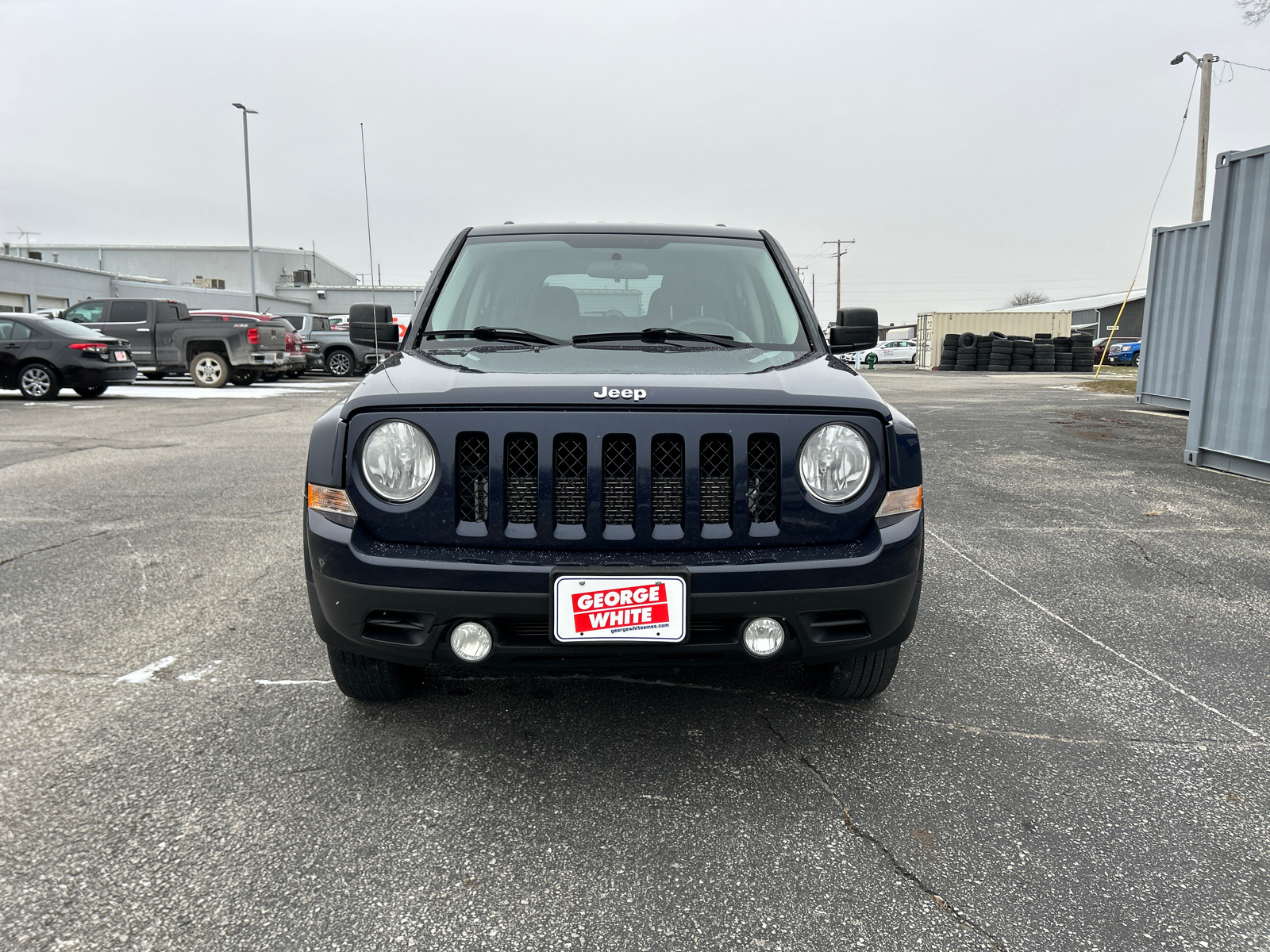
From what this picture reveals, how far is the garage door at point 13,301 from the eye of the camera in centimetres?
2861

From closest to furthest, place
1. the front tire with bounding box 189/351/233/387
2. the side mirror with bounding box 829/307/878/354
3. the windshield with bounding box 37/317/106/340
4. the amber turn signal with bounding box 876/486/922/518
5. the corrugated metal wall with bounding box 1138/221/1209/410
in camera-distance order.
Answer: the amber turn signal with bounding box 876/486/922/518
the side mirror with bounding box 829/307/878/354
the corrugated metal wall with bounding box 1138/221/1209/410
the windshield with bounding box 37/317/106/340
the front tire with bounding box 189/351/233/387

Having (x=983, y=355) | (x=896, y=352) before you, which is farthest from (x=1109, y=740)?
(x=896, y=352)

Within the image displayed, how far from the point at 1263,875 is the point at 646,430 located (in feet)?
5.80

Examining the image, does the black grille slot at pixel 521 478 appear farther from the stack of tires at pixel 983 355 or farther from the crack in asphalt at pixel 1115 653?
the stack of tires at pixel 983 355

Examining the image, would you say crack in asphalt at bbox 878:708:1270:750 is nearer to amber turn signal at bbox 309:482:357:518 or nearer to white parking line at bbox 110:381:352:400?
amber turn signal at bbox 309:482:357:518

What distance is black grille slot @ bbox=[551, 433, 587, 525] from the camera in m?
2.22

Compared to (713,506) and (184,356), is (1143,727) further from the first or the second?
(184,356)

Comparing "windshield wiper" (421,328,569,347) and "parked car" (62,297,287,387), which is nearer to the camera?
"windshield wiper" (421,328,569,347)

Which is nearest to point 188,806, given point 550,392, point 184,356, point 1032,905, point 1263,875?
point 550,392

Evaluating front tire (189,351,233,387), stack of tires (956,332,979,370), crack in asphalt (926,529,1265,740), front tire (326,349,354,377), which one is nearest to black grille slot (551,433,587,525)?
crack in asphalt (926,529,1265,740)

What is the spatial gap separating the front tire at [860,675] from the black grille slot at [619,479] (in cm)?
90

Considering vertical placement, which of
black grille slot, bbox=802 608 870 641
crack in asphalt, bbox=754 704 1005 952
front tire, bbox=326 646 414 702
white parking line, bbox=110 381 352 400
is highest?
black grille slot, bbox=802 608 870 641

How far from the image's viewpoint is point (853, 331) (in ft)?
11.9

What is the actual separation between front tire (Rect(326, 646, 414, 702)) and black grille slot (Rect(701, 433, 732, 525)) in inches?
43.4
